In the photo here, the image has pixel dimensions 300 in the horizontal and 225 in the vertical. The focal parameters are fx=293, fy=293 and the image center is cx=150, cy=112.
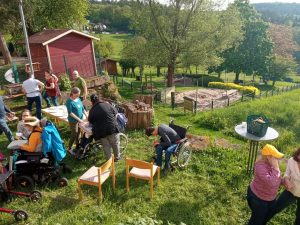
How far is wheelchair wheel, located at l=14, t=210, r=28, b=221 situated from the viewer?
564 centimetres

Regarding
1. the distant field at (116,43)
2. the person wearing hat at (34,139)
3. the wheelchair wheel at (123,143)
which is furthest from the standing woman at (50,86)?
the distant field at (116,43)

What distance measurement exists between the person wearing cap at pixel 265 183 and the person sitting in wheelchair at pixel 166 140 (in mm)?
2399

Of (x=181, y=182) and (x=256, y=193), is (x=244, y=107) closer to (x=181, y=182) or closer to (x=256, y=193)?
(x=181, y=182)

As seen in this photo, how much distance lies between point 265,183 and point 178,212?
2.02m

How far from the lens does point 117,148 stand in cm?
789

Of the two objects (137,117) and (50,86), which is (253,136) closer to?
(137,117)

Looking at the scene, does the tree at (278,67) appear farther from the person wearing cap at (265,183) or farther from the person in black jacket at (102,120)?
the person wearing cap at (265,183)

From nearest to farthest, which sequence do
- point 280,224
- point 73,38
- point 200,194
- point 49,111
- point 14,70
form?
point 280,224, point 200,194, point 49,111, point 14,70, point 73,38

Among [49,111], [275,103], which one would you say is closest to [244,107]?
[275,103]

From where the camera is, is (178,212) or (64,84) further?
(64,84)

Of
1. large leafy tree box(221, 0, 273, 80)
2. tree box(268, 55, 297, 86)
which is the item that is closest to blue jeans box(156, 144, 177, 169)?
large leafy tree box(221, 0, 273, 80)

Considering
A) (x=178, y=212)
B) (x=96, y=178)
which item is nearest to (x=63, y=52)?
(x=96, y=178)

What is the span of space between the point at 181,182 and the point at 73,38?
1493 cm

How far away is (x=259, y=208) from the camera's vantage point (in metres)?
5.28
